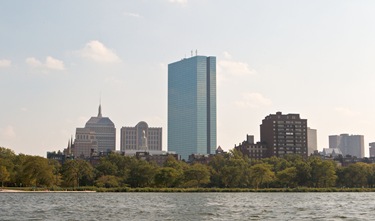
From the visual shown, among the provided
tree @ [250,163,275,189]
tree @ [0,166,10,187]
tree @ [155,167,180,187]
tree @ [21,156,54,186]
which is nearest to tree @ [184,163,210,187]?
tree @ [155,167,180,187]

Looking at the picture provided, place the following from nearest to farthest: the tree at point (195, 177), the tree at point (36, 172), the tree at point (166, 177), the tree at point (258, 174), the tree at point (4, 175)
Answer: the tree at point (4, 175) → the tree at point (36, 172) → the tree at point (166, 177) → the tree at point (195, 177) → the tree at point (258, 174)

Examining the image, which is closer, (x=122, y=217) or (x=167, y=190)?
(x=122, y=217)

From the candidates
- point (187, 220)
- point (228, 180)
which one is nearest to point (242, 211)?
point (187, 220)

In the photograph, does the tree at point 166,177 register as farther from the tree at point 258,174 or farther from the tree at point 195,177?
the tree at point 258,174

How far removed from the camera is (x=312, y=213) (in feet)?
295

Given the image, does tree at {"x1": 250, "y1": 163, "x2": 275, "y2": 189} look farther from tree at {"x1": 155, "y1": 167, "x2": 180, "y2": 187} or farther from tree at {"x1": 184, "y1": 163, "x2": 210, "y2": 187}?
tree at {"x1": 155, "y1": 167, "x2": 180, "y2": 187}

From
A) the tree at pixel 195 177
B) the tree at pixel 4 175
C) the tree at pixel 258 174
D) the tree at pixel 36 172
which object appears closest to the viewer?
the tree at pixel 4 175

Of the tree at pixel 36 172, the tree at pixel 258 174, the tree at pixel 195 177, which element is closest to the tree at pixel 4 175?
the tree at pixel 36 172

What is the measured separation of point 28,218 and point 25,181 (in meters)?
112

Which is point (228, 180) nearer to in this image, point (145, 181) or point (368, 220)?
point (145, 181)

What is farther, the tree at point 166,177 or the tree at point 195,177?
the tree at point 195,177

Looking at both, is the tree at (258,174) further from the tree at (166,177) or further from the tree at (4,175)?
the tree at (4,175)

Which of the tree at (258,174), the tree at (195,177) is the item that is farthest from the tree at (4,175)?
the tree at (258,174)

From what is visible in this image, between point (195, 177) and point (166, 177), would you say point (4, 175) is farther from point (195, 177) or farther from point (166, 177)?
point (195, 177)
